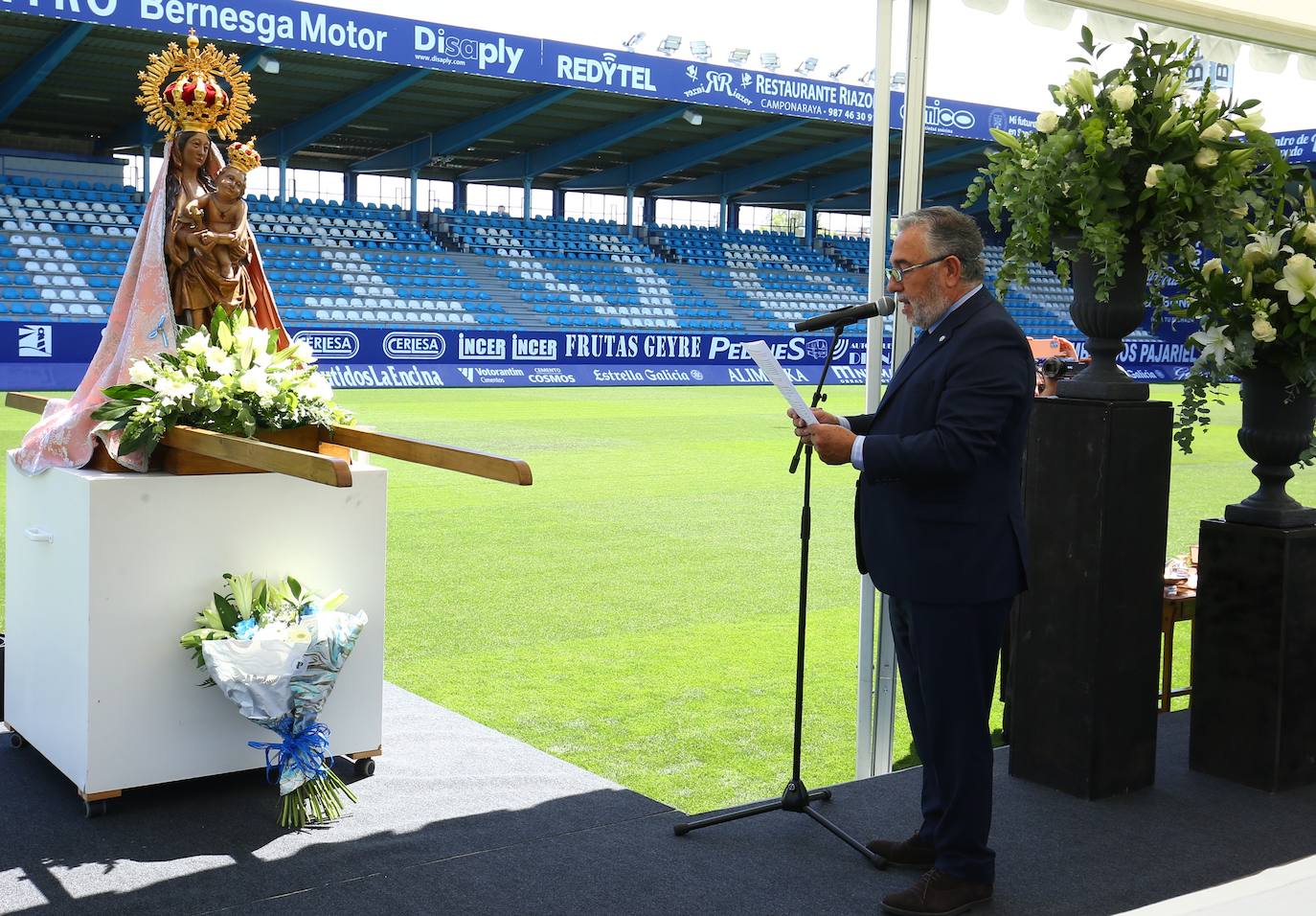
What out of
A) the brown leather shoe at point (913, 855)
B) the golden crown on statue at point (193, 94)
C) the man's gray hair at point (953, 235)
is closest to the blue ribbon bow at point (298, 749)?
the brown leather shoe at point (913, 855)

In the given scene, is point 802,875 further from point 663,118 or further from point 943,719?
point 663,118

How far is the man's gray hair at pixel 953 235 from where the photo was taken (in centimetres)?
289

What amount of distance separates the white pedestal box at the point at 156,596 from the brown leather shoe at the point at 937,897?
1698 millimetres

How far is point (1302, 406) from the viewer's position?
400 centimetres

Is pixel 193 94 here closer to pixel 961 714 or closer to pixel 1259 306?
pixel 961 714

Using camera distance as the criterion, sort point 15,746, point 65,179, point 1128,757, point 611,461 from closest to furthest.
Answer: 1. point 1128,757
2. point 15,746
3. point 611,461
4. point 65,179

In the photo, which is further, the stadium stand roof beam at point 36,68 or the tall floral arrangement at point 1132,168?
the stadium stand roof beam at point 36,68

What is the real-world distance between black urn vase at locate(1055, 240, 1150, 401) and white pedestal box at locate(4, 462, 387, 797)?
7.02 feet

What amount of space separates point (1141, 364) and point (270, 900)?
2631cm

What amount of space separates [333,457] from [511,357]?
63.0 feet

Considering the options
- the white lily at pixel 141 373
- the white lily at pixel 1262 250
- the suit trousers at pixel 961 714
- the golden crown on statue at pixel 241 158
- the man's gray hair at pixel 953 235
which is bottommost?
the suit trousers at pixel 961 714

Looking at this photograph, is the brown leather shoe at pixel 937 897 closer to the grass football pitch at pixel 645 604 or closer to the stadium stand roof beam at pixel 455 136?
the grass football pitch at pixel 645 604

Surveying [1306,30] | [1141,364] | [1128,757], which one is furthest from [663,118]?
[1128,757]

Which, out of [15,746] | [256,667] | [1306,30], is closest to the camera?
[256,667]
